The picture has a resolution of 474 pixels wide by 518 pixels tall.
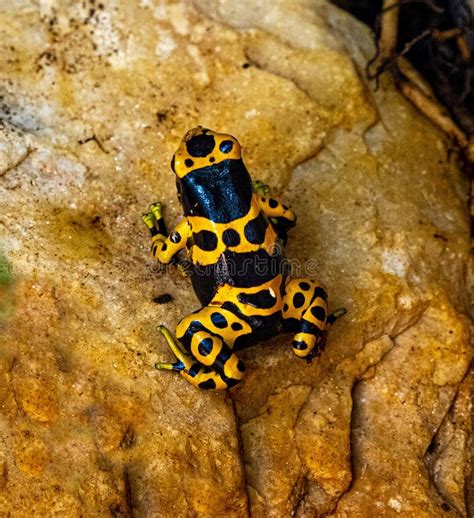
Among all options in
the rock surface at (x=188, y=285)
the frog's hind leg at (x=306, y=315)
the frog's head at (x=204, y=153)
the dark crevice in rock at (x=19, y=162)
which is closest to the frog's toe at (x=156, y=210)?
the rock surface at (x=188, y=285)

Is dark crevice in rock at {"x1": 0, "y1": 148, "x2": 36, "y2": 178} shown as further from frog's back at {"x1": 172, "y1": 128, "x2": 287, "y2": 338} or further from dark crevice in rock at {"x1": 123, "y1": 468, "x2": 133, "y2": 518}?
dark crevice in rock at {"x1": 123, "y1": 468, "x2": 133, "y2": 518}

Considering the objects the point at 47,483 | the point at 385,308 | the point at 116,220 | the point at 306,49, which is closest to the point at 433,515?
the point at 385,308

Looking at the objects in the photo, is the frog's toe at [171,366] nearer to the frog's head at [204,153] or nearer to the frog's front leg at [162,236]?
the frog's front leg at [162,236]

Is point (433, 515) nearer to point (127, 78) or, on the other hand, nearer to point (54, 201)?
point (54, 201)

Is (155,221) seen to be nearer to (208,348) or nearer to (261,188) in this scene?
(261,188)

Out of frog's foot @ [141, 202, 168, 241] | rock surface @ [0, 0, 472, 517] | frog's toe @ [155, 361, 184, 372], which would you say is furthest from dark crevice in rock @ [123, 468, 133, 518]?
frog's foot @ [141, 202, 168, 241]

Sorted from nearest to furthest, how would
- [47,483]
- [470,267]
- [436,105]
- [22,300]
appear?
[47,483], [22,300], [470,267], [436,105]
